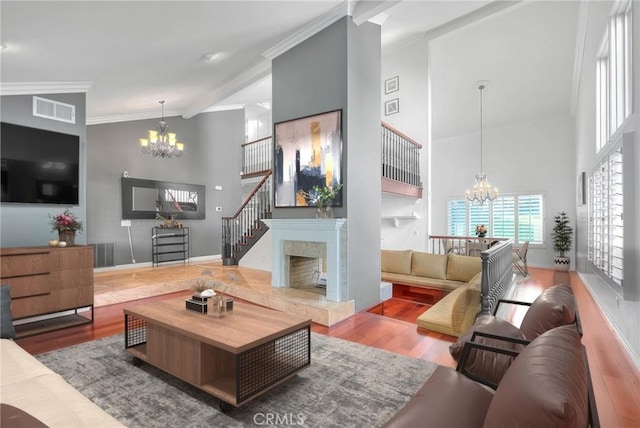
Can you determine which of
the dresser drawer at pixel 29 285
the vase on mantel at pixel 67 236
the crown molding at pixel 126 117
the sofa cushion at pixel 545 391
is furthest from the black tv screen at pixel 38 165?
the sofa cushion at pixel 545 391

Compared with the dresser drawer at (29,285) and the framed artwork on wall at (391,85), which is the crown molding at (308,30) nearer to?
the framed artwork on wall at (391,85)

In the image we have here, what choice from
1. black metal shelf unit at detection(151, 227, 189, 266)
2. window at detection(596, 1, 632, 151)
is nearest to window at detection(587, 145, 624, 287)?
window at detection(596, 1, 632, 151)

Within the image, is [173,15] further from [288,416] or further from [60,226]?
[288,416]

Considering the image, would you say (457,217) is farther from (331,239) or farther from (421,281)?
(331,239)

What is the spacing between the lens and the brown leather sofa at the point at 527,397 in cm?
93

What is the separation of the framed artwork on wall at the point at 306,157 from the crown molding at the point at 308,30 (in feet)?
3.78

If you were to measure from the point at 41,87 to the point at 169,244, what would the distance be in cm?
435

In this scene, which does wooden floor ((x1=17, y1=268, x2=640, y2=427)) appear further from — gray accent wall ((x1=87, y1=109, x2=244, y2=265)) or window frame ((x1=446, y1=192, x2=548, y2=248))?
window frame ((x1=446, y1=192, x2=548, y2=248))

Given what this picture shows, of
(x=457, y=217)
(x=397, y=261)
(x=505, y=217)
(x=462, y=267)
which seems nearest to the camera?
A: (x=462, y=267)

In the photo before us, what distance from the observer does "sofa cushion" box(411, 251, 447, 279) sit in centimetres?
585

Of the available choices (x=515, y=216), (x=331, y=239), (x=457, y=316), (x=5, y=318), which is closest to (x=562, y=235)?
(x=515, y=216)

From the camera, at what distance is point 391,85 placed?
7727 millimetres

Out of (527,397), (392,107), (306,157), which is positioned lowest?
(527,397)

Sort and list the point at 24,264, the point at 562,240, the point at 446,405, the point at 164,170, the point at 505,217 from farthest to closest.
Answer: the point at 505,217 → the point at 562,240 → the point at 164,170 → the point at 24,264 → the point at 446,405
